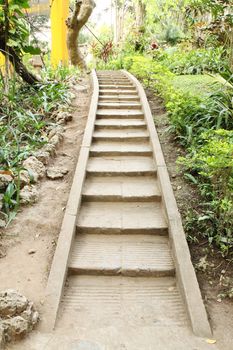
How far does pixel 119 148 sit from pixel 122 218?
1.77 metres

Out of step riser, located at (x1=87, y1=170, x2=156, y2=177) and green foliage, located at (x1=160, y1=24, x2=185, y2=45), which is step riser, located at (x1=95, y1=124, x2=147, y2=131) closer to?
step riser, located at (x1=87, y1=170, x2=156, y2=177)

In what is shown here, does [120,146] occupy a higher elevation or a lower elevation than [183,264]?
higher

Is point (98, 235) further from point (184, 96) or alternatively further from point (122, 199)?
point (184, 96)

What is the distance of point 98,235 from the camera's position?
366 centimetres

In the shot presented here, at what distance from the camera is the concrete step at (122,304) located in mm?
2627

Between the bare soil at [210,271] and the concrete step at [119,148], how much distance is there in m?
0.43

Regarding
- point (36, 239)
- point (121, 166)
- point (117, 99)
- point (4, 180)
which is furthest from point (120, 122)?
point (36, 239)

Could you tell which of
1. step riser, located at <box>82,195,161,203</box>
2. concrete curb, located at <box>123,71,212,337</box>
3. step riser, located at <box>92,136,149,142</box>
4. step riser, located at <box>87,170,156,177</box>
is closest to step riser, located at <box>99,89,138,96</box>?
step riser, located at <box>92,136,149,142</box>

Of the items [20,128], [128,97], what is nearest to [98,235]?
[20,128]

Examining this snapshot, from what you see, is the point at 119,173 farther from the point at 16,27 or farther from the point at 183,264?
the point at 16,27

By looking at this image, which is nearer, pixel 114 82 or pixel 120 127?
pixel 120 127

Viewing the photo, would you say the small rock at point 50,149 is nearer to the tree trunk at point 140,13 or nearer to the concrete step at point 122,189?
the concrete step at point 122,189

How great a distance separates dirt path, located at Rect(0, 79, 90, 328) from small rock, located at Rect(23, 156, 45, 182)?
11 cm

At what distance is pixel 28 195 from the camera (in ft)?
13.3
